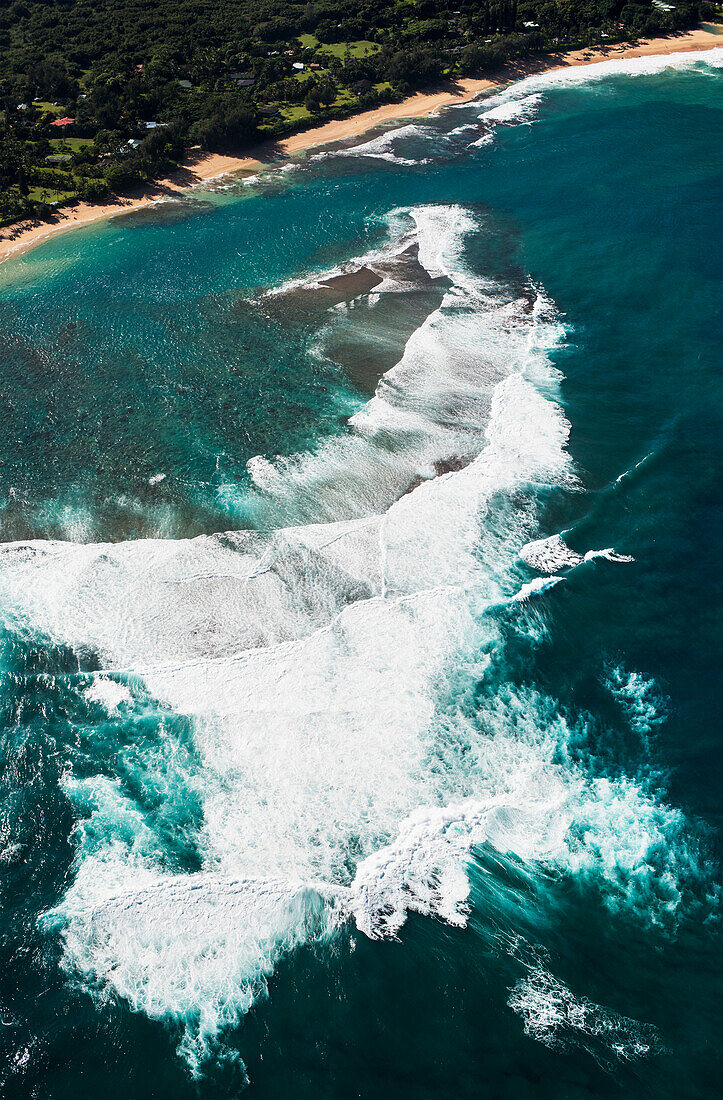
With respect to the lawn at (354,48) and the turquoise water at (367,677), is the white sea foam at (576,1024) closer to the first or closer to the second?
the turquoise water at (367,677)

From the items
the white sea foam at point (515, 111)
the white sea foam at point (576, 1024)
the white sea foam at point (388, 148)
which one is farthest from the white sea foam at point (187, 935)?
the white sea foam at point (515, 111)

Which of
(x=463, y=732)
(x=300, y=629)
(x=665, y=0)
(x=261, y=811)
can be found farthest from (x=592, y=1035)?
(x=665, y=0)

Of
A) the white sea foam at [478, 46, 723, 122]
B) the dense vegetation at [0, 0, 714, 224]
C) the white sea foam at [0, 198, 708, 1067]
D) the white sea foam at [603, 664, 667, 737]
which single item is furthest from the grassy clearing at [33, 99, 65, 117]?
the white sea foam at [603, 664, 667, 737]

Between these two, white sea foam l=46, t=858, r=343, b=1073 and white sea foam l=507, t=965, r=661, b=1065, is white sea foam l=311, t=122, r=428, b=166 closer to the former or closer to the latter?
white sea foam l=46, t=858, r=343, b=1073

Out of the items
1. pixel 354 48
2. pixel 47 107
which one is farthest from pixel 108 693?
pixel 354 48

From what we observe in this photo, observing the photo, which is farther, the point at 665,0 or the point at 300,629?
the point at 665,0

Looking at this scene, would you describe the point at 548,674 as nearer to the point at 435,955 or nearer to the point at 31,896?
the point at 435,955

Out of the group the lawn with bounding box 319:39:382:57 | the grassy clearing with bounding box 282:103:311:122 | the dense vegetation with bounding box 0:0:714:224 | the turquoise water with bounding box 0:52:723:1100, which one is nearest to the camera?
the turquoise water with bounding box 0:52:723:1100
